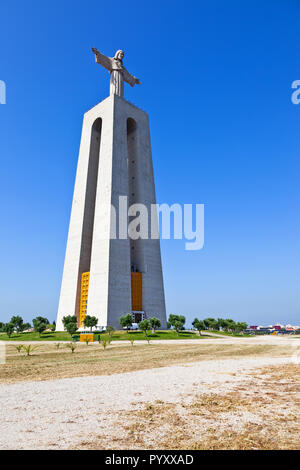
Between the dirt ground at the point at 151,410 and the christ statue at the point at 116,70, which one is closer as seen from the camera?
the dirt ground at the point at 151,410

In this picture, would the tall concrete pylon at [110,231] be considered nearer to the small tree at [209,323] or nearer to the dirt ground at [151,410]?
the small tree at [209,323]

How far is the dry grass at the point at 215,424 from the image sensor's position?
505 centimetres

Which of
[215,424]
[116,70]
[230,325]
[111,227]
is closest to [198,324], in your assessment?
[230,325]

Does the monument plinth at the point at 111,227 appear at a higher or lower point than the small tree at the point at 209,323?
higher

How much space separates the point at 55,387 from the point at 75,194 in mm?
55518

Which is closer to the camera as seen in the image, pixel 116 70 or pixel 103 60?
pixel 103 60

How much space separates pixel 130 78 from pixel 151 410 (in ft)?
237

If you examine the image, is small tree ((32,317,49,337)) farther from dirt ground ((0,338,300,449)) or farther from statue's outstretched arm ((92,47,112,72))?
statue's outstretched arm ((92,47,112,72))

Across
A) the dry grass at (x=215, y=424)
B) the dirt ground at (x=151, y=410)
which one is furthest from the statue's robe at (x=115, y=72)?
the dry grass at (x=215, y=424)

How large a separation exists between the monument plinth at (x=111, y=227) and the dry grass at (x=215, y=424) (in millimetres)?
41224

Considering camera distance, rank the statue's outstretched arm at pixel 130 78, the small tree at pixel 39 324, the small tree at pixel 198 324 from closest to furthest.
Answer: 1. the small tree at pixel 39 324
2. the small tree at pixel 198 324
3. the statue's outstretched arm at pixel 130 78

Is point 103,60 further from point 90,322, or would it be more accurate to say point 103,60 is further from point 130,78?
point 90,322

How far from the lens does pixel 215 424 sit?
6.02 metres
